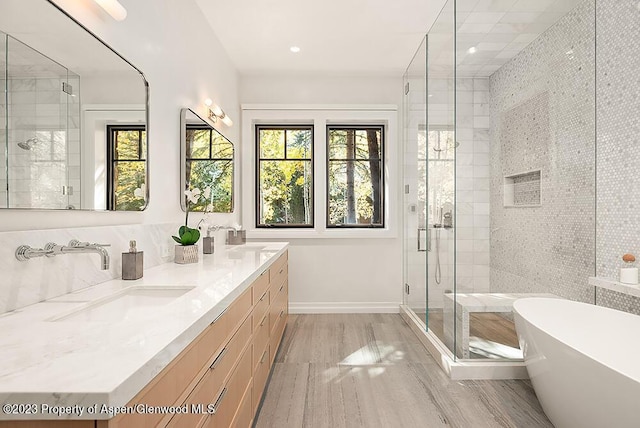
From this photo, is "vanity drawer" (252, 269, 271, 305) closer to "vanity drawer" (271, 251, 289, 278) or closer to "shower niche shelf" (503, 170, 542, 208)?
"vanity drawer" (271, 251, 289, 278)

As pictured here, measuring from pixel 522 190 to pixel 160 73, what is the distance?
2418 mm

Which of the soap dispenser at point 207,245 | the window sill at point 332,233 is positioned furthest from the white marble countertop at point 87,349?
the window sill at point 332,233

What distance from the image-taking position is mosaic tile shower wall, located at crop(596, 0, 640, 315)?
2318mm

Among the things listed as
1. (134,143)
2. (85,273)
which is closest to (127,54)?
(134,143)

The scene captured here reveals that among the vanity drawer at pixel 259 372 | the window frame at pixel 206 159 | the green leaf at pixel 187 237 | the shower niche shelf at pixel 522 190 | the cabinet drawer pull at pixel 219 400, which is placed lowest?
the vanity drawer at pixel 259 372

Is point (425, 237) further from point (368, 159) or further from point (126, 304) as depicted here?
point (126, 304)

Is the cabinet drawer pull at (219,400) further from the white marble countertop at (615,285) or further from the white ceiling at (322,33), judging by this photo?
the white ceiling at (322,33)

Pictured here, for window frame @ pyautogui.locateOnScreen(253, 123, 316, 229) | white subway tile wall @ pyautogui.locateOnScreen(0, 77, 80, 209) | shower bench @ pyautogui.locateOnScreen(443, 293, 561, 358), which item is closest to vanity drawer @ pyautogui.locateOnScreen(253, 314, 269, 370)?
white subway tile wall @ pyautogui.locateOnScreen(0, 77, 80, 209)

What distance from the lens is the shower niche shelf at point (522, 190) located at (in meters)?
2.61

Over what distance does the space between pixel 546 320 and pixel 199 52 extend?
10.1 feet

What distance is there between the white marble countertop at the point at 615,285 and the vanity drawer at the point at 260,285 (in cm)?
206

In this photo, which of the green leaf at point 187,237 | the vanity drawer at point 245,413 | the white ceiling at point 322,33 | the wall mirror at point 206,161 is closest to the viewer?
the vanity drawer at point 245,413

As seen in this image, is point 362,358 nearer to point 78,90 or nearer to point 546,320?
point 546,320

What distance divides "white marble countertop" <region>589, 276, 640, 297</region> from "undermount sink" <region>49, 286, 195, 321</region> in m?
2.33
